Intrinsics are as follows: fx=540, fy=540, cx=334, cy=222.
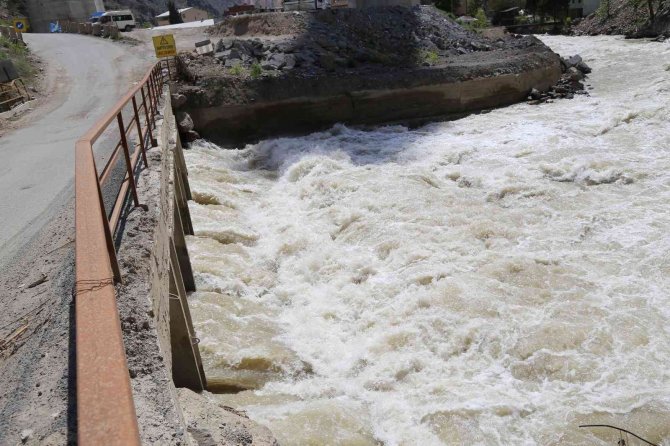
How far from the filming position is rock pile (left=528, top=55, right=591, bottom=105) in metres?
21.0

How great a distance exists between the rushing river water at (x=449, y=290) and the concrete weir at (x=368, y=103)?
4244 mm

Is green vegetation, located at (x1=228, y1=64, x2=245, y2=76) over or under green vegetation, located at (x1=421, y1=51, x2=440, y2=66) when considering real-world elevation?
over

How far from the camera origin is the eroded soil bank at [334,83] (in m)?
19.0

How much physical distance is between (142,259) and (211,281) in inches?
156

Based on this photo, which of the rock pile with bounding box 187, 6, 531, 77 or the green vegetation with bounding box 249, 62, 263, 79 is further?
the rock pile with bounding box 187, 6, 531, 77

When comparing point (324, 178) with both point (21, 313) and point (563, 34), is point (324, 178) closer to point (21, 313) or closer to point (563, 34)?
point (21, 313)

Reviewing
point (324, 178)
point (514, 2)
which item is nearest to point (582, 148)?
point (324, 178)

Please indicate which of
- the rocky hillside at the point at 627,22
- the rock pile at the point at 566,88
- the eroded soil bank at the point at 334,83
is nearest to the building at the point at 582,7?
the rocky hillside at the point at 627,22

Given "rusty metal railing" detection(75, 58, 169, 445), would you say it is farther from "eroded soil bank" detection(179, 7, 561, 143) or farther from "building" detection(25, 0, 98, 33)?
"building" detection(25, 0, 98, 33)

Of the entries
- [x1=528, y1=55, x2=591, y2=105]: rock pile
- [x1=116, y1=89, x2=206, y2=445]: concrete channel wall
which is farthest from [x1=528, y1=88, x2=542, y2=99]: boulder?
[x1=116, y1=89, x2=206, y2=445]: concrete channel wall

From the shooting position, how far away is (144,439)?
8.62 feet

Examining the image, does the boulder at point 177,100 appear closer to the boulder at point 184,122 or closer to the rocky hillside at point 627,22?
the boulder at point 184,122

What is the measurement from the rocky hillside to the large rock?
38.1m

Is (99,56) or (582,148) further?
(99,56)
